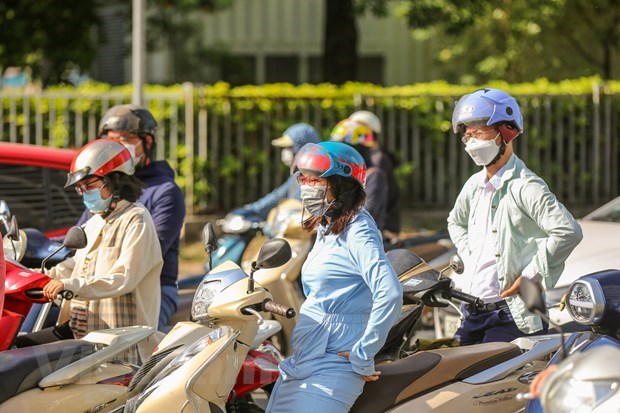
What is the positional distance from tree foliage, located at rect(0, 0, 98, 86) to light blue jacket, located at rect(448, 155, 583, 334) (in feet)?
41.5

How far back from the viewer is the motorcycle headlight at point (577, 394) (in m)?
3.38

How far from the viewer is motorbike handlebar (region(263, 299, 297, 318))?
4336mm

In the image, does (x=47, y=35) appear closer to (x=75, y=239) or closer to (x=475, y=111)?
(x=75, y=239)

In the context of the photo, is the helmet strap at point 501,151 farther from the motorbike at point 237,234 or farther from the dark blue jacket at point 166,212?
the motorbike at point 237,234

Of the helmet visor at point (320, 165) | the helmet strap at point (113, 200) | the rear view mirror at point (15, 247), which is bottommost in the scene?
the rear view mirror at point (15, 247)

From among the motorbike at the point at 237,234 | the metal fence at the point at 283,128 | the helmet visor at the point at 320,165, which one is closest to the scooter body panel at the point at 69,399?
the helmet visor at the point at 320,165

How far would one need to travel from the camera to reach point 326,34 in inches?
663

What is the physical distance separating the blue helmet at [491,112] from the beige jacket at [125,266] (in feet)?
4.92

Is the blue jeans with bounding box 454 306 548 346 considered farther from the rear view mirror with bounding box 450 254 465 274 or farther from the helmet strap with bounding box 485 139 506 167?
the helmet strap with bounding box 485 139 506 167

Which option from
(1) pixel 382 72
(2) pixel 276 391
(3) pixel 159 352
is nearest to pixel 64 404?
(3) pixel 159 352

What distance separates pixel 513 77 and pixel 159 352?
17.3 meters

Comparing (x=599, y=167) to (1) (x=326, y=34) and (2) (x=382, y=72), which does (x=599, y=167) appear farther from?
(2) (x=382, y=72)

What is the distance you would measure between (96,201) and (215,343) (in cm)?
128

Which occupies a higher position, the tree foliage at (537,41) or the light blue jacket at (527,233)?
the tree foliage at (537,41)
